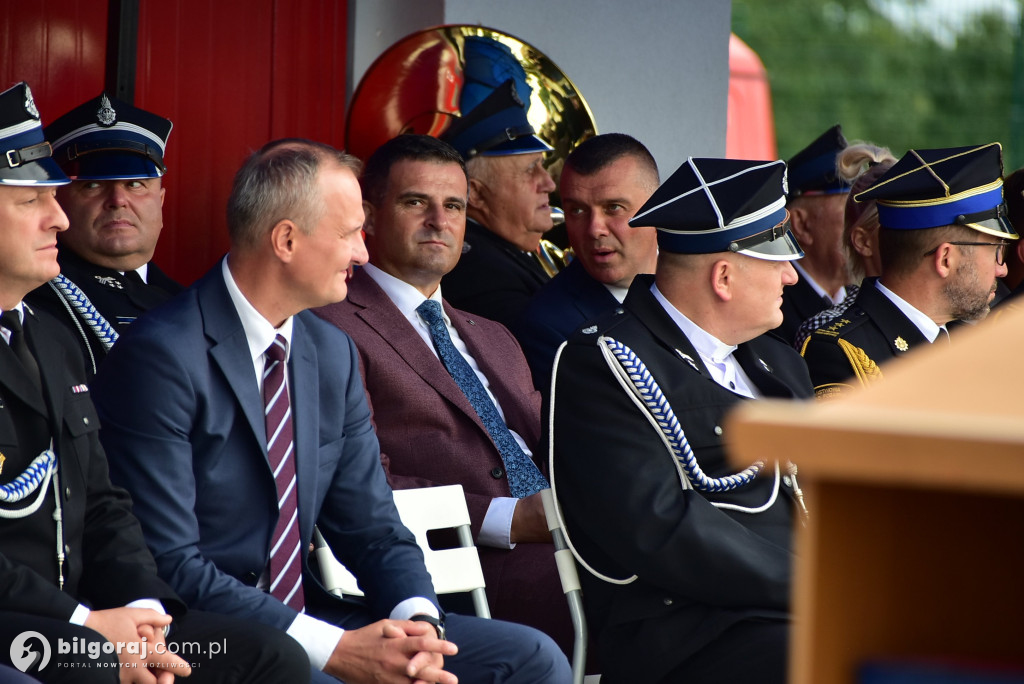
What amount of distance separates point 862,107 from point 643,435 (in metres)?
21.9

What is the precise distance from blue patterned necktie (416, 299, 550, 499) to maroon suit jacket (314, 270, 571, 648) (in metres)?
0.06

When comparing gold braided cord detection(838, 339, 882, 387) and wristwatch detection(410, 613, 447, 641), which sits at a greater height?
gold braided cord detection(838, 339, 882, 387)

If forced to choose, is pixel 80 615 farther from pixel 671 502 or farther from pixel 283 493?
pixel 671 502

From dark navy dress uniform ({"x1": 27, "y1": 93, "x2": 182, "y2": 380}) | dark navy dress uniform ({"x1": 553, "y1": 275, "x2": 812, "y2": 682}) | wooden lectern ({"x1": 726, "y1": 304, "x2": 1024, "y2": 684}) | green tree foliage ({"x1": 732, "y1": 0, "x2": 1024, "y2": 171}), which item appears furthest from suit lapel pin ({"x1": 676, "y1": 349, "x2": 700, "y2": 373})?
green tree foliage ({"x1": 732, "y1": 0, "x2": 1024, "y2": 171})

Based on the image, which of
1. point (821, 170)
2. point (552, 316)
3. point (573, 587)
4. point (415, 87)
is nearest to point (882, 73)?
point (821, 170)

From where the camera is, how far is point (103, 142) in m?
4.30

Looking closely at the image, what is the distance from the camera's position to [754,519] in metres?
3.21

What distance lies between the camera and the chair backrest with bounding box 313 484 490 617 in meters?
3.40

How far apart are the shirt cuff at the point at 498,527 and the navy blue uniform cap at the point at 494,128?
1.96m

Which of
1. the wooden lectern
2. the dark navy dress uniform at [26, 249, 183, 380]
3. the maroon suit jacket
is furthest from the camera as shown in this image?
the dark navy dress uniform at [26, 249, 183, 380]

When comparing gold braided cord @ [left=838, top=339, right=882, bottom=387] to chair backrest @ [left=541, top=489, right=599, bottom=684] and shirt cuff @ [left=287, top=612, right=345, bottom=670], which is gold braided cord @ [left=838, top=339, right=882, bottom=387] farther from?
shirt cuff @ [left=287, top=612, right=345, bottom=670]

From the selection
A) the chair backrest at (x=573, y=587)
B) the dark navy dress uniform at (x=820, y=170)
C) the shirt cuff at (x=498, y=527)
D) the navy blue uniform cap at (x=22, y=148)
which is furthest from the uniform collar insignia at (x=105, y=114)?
the dark navy dress uniform at (x=820, y=170)

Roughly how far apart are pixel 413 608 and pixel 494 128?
269cm

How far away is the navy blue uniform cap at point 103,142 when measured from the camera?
4305 millimetres
